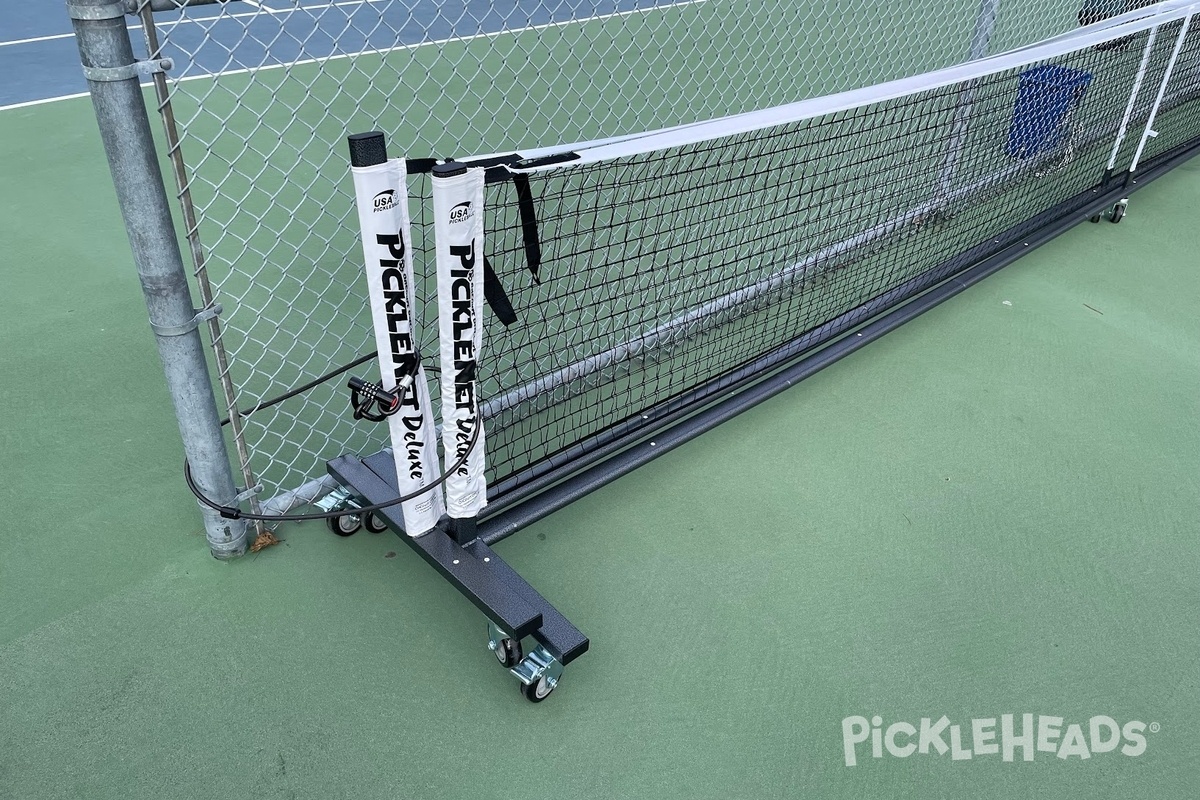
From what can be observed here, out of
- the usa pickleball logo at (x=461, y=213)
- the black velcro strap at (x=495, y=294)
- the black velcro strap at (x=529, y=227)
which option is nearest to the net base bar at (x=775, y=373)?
the black velcro strap at (x=495, y=294)

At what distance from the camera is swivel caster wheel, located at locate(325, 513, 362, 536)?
2709mm

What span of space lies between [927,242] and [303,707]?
12.2 feet

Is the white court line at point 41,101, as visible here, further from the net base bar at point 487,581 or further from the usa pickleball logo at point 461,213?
the usa pickleball logo at point 461,213

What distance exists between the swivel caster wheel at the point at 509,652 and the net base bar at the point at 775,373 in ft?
1.19

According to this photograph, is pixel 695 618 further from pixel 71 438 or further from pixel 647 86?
pixel 647 86

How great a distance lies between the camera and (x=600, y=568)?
2.69 meters

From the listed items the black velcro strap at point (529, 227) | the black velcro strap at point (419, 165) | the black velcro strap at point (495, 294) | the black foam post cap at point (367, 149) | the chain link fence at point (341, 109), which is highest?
the black foam post cap at point (367, 149)

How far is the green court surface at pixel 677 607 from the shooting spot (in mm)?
2154

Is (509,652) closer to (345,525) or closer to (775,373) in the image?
(345,525)

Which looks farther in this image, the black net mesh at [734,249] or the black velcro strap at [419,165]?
the black net mesh at [734,249]

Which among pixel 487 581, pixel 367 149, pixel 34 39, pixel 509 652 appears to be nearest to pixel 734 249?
pixel 487 581

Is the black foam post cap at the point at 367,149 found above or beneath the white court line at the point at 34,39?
above

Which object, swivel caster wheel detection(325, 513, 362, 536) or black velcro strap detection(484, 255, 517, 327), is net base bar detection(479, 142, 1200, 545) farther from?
black velcro strap detection(484, 255, 517, 327)

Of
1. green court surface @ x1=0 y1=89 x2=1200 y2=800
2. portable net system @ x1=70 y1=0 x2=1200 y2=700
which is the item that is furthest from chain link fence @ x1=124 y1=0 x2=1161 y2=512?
green court surface @ x1=0 y1=89 x2=1200 y2=800
